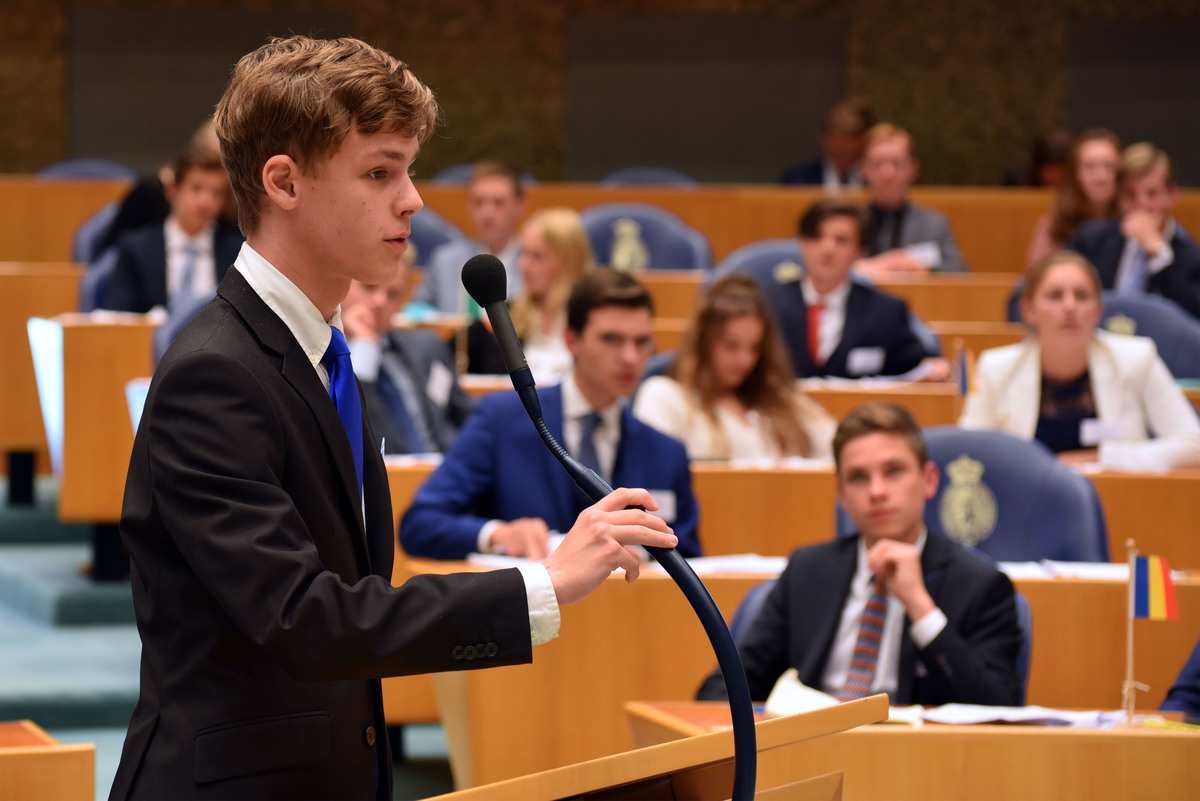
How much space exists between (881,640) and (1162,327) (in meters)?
2.53

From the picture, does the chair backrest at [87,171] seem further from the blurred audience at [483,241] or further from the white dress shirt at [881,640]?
the white dress shirt at [881,640]

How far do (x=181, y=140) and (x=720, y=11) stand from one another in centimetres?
358

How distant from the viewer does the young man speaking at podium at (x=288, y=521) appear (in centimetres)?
104

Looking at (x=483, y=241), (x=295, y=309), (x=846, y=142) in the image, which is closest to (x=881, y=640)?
(x=295, y=309)

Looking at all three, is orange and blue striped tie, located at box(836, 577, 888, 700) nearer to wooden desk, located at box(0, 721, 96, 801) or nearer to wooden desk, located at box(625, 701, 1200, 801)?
wooden desk, located at box(625, 701, 1200, 801)

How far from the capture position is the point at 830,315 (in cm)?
504

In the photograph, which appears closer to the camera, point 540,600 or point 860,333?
point 540,600

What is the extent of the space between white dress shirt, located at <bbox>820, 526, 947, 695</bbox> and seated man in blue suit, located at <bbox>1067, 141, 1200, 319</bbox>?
3.09 m

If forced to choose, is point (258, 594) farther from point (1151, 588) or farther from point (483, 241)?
point (483, 241)

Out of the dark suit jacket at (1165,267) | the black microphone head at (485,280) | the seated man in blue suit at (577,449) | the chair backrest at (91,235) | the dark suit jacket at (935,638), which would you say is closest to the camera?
the black microphone head at (485,280)

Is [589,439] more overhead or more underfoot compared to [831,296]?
more underfoot

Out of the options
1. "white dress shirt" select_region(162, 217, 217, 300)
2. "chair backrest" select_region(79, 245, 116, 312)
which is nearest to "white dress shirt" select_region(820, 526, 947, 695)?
"white dress shirt" select_region(162, 217, 217, 300)

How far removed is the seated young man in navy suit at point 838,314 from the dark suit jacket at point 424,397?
4.21 ft

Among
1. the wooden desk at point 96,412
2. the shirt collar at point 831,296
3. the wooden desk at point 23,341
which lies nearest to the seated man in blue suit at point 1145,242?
the shirt collar at point 831,296
